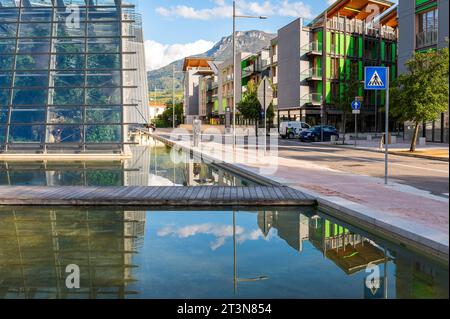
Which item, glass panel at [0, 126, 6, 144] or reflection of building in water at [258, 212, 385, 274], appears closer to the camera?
reflection of building in water at [258, 212, 385, 274]

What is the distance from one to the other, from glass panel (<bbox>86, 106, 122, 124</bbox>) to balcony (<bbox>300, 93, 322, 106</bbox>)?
111ft

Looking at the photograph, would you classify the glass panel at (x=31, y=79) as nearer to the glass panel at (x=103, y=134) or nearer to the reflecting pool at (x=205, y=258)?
the glass panel at (x=103, y=134)

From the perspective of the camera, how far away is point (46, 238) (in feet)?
25.1

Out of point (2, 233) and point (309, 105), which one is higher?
point (309, 105)

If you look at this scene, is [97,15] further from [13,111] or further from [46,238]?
[46,238]

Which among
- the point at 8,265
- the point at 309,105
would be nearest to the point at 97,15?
the point at 8,265

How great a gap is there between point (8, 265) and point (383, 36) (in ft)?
208

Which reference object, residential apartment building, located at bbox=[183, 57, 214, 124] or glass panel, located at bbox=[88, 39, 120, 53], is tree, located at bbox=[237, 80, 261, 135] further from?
residential apartment building, located at bbox=[183, 57, 214, 124]

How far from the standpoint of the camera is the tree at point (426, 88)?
2409 centimetres

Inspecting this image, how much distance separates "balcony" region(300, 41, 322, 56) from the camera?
54906 mm

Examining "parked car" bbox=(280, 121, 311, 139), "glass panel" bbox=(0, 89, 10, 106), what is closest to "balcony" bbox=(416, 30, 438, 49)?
"parked car" bbox=(280, 121, 311, 139)

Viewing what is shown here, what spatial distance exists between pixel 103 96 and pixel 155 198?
16726 mm

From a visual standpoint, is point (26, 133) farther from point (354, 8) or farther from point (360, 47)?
point (354, 8)

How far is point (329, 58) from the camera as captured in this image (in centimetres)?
5569
